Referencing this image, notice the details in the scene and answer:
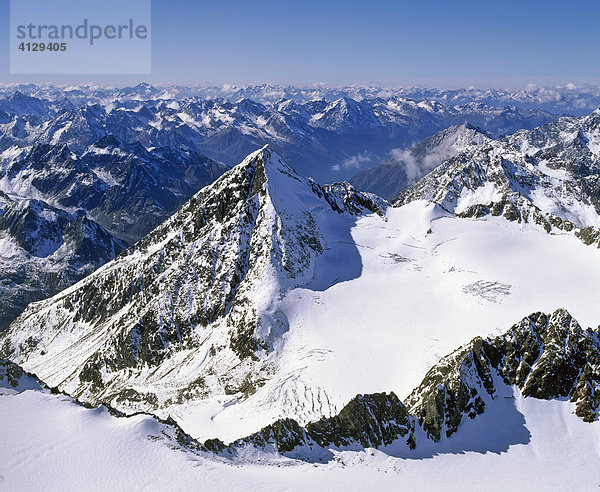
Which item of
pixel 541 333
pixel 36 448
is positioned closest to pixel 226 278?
pixel 36 448

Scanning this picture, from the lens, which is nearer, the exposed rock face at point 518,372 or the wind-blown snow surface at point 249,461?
the wind-blown snow surface at point 249,461

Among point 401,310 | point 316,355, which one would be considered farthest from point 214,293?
point 401,310

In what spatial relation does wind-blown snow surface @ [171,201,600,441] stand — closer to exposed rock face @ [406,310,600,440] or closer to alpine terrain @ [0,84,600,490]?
alpine terrain @ [0,84,600,490]

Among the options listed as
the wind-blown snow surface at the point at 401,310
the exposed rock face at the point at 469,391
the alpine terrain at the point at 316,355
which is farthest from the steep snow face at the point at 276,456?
the wind-blown snow surface at the point at 401,310

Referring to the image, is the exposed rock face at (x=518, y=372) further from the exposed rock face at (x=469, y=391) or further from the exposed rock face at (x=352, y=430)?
the exposed rock face at (x=352, y=430)

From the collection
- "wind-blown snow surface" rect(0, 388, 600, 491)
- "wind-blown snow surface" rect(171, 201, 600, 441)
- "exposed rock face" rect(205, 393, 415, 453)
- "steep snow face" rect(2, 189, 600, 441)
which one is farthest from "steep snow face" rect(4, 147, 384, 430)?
"wind-blown snow surface" rect(0, 388, 600, 491)
